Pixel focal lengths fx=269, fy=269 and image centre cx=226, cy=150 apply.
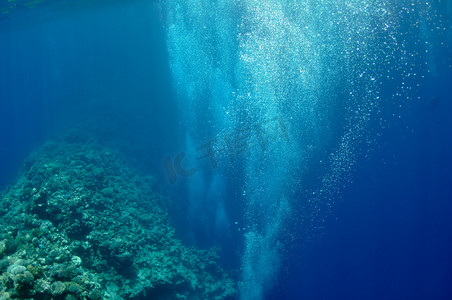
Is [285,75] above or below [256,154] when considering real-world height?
above

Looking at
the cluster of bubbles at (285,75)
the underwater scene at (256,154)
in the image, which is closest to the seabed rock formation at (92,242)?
the underwater scene at (256,154)

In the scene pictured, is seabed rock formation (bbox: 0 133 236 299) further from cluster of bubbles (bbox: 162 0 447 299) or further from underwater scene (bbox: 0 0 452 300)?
cluster of bubbles (bbox: 162 0 447 299)

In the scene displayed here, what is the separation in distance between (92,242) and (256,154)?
14155 mm

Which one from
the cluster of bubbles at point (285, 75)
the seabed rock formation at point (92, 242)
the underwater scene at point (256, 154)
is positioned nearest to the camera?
the seabed rock formation at point (92, 242)

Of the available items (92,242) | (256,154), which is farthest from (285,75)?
(92,242)

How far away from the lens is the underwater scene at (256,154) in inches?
427

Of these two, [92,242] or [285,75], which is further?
[285,75]

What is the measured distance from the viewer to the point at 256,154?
20.1 m

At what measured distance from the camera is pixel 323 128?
25.8 metres

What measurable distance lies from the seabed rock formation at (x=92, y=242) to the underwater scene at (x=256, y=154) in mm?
86

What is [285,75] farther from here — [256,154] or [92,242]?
[92,242]

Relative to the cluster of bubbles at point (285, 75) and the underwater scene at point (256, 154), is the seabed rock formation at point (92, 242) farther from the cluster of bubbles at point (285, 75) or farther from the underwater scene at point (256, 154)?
the cluster of bubbles at point (285, 75)

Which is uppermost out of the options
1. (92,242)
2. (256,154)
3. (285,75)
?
(285,75)

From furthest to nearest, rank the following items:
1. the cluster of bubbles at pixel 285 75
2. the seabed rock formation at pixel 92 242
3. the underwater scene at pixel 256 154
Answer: the cluster of bubbles at pixel 285 75
the underwater scene at pixel 256 154
the seabed rock formation at pixel 92 242
